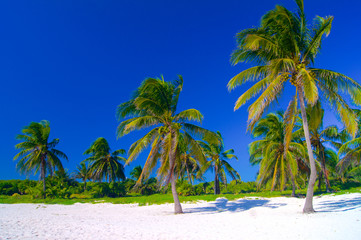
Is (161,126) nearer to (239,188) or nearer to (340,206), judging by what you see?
(340,206)

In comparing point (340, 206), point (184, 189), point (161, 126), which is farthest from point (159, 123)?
point (184, 189)

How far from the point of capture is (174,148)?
11180 mm

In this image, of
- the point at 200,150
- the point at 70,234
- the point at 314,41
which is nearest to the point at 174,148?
the point at 200,150

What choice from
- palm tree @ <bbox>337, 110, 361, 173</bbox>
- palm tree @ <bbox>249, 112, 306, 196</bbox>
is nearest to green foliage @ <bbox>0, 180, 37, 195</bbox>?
palm tree @ <bbox>249, 112, 306, 196</bbox>

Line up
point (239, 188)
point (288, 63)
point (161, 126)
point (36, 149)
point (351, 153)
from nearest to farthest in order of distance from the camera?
1. point (288, 63)
2. point (161, 126)
3. point (351, 153)
4. point (36, 149)
5. point (239, 188)

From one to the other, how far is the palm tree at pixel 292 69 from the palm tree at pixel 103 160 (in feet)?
78.0

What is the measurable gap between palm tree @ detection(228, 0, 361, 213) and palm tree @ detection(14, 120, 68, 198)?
21112 mm

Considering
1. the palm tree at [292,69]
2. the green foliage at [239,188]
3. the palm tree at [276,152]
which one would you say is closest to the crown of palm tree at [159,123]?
the palm tree at [292,69]

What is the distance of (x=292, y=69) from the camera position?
32.6 ft

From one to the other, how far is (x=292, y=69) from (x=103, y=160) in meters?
27.0

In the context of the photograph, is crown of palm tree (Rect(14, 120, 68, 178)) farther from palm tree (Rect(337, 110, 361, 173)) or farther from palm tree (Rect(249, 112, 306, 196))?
palm tree (Rect(337, 110, 361, 173))

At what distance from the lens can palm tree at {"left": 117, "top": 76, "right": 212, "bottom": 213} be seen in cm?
1160

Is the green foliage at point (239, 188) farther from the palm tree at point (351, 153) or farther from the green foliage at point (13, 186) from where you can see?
the green foliage at point (13, 186)

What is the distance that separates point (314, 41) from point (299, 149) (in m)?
10.3
